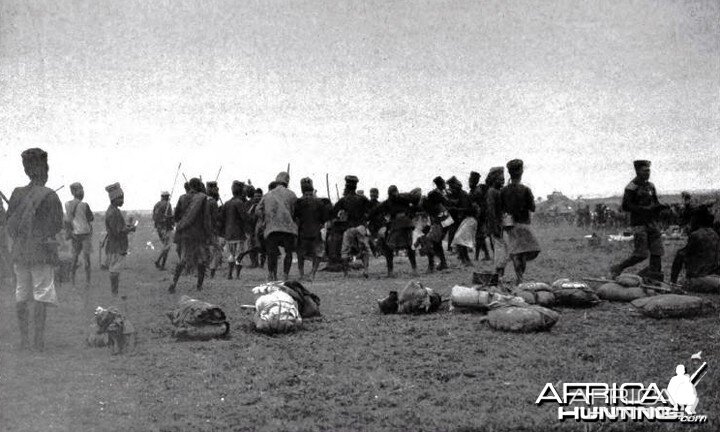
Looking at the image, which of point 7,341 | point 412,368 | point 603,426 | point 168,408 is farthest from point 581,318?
point 7,341

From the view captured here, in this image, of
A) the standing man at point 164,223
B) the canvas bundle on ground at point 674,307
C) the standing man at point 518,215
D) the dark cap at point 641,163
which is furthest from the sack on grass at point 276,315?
the standing man at point 164,223

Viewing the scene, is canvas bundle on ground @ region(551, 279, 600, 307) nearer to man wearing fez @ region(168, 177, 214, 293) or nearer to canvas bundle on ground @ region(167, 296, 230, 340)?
canvas bundle on ground @ region(167, 296, 230, 340)

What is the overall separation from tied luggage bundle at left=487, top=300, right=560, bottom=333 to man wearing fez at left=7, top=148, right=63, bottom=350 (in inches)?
193

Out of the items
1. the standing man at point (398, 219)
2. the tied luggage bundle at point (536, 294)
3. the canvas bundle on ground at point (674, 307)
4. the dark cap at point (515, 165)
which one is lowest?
the canvas bundle on ground at point (674, 307)

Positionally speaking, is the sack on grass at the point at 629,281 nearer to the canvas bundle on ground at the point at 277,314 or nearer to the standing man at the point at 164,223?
the canvas bundle on ground at the point at 277,314

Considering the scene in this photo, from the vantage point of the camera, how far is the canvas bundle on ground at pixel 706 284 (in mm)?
9508

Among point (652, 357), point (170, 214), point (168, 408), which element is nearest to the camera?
point (168, 408)

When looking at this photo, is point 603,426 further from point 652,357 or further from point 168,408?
point 168,408

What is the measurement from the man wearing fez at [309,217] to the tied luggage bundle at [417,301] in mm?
3797

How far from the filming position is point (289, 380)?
566cm

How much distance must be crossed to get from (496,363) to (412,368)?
2.56ft

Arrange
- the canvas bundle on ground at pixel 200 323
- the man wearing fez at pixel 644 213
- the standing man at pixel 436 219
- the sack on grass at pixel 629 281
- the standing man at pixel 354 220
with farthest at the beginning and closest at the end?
1. the standing man at pixel 436 219
2. the standing man at pixel 354 220
3. the man wearing fez at pixel 644 213
4. the sack on grass at pixel 629 281
5. the canvas bundle on ground at pixel 200 323

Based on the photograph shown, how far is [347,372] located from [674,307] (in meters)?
4.16

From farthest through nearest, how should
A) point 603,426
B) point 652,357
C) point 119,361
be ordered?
point 119,361 → point 652,357 → point 603,426
